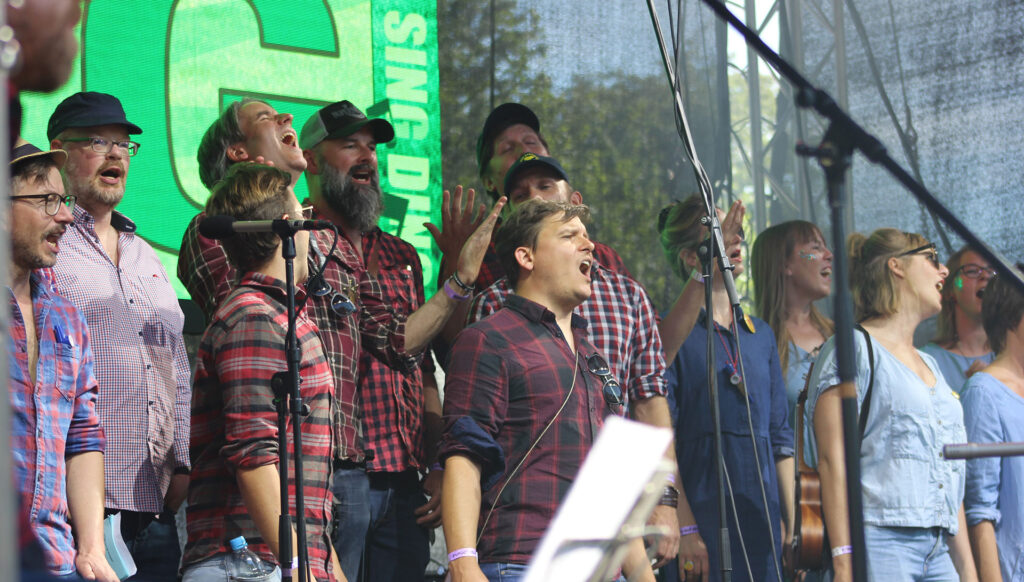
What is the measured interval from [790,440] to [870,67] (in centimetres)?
244

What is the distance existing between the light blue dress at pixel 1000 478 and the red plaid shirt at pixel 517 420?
187 cm

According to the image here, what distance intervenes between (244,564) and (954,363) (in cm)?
346

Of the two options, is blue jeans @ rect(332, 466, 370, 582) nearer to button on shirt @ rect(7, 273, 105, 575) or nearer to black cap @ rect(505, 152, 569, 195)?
button on shirt @ rect(7, 273, 105, 575)

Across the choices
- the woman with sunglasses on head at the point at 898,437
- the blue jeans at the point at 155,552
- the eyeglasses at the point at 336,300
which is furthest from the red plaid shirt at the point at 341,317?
the woman with sunglasses on head at the point at 898,437

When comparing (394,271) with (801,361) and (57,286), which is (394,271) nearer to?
(57,286)

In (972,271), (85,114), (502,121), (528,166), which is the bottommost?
(972,271)

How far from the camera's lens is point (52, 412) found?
2971mm

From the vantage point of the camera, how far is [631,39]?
5.99m

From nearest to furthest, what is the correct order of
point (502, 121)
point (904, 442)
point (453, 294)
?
1. point (453, 294)
2. point (904, 442)
3. point (502, 121)

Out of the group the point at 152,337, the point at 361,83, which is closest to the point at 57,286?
the point at 152,337

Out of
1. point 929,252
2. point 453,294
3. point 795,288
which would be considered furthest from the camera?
point 795,288

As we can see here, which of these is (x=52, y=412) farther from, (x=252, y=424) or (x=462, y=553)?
(x=462, y=553)

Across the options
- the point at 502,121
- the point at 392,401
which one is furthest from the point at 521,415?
the point at 502,121

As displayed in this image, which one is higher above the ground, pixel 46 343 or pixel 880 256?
pixel 880 256
